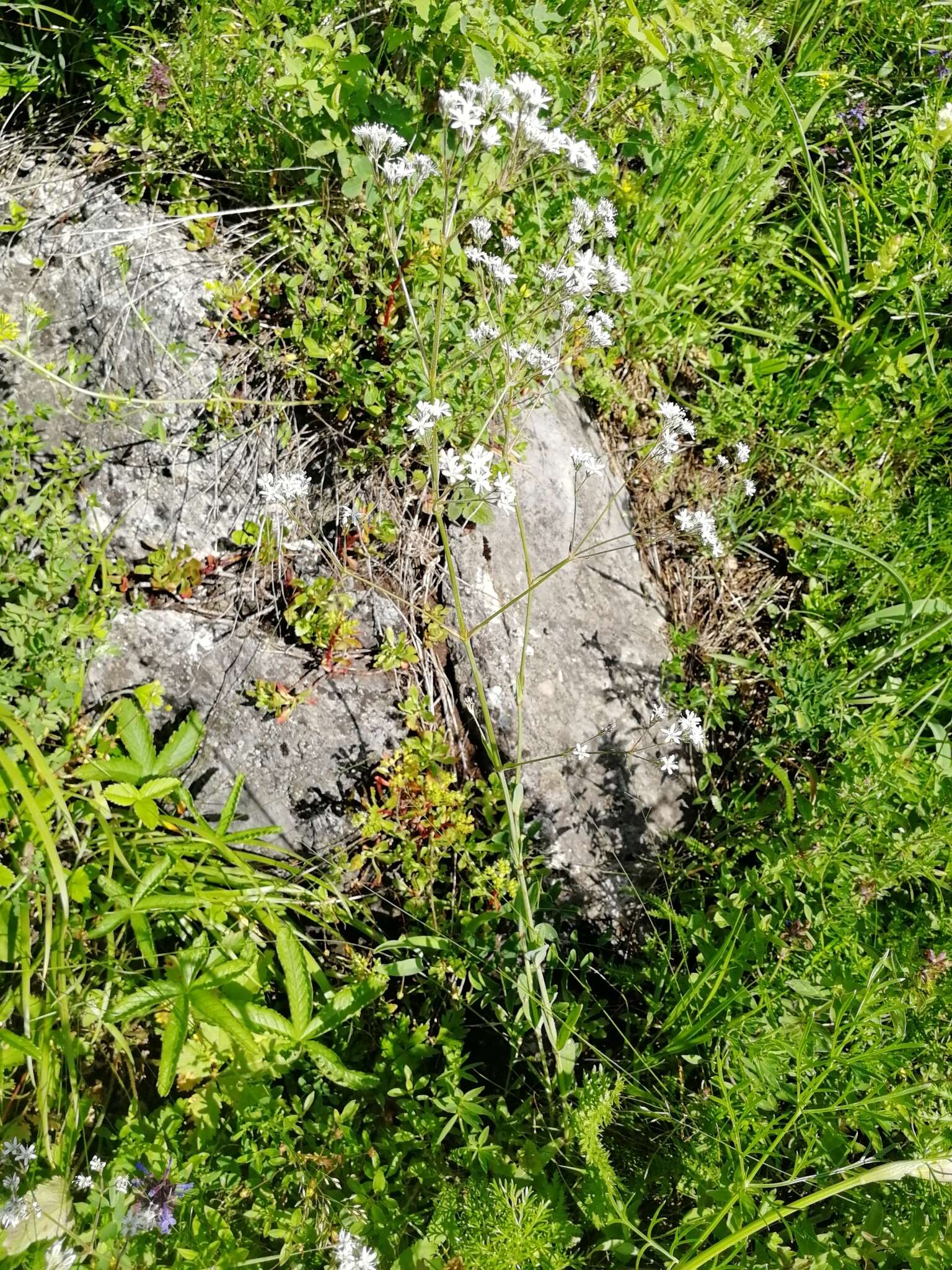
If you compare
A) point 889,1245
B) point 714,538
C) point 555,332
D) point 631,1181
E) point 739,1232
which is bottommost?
point 631,1181

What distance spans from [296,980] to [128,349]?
75.1 inches

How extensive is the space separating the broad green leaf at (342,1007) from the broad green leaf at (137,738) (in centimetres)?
75

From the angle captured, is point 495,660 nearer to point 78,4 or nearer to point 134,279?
point 134,279

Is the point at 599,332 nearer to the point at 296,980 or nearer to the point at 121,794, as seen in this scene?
the point at 121,794

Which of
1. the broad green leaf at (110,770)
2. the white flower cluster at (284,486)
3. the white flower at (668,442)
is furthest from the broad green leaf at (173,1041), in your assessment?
the white flower at (668,442)

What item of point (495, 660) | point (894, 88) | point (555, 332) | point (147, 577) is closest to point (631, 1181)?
point (495, 660)

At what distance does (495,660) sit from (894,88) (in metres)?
3.38

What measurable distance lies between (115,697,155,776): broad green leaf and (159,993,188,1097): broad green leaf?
568 mm

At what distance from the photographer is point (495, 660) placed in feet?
8.57

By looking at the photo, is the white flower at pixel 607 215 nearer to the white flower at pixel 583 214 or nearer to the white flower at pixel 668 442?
the white flower at pixel 583 214

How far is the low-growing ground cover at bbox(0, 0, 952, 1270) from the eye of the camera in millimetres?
1860

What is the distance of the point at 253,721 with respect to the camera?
2.41m

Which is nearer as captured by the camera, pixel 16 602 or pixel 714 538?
pixel 16 602

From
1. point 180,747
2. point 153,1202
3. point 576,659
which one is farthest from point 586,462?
point 153,1202
